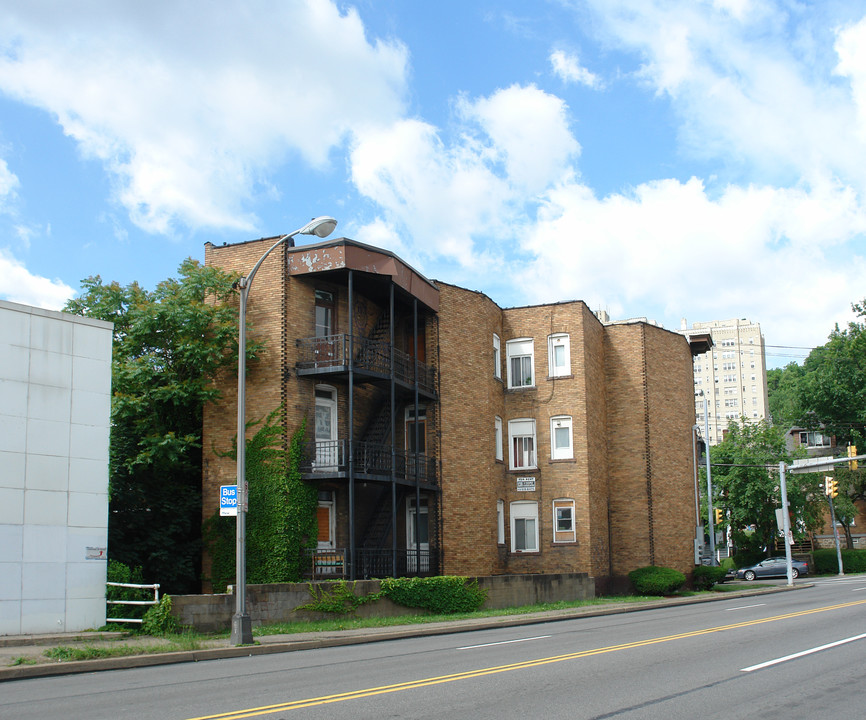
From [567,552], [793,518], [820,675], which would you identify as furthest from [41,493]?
[793,518]

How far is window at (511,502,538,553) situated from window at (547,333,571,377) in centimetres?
521

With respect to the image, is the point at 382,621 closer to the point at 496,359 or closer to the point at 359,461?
the point at 359,461

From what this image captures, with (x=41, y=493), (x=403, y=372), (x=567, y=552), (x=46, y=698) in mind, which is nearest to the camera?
(x=46, y=698)

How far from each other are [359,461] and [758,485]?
33882 millimetres

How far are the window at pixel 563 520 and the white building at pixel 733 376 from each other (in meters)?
139

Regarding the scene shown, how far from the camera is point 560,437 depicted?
33.9 metres

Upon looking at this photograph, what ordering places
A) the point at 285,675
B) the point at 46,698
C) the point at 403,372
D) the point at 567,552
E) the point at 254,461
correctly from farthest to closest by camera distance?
the point at 567,552, the point at 403,372, the point at 254,461, the point at 285,675, the point at 46,698

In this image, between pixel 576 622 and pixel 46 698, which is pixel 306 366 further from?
pixel 46 698

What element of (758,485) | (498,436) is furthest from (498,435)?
(758,485)

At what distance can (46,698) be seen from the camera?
35.1 feet

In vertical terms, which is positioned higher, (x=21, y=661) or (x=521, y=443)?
(x=521, y=443)

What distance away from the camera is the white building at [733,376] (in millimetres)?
171125

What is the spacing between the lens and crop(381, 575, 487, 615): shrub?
927 inches

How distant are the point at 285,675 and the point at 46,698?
3.10m
